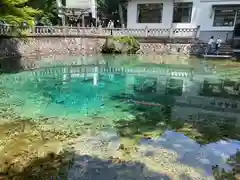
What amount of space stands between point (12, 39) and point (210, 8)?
1671 centimetres

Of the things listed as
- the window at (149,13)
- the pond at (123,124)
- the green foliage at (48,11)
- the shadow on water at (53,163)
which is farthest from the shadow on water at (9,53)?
the window at (149,13)

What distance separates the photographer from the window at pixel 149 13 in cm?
2292

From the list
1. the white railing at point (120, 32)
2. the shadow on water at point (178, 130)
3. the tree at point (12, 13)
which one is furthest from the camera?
the white railing at point (120, 32)

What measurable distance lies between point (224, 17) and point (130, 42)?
8.99 metres

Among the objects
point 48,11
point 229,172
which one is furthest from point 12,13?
point 48,11

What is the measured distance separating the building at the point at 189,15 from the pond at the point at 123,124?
10799 mm

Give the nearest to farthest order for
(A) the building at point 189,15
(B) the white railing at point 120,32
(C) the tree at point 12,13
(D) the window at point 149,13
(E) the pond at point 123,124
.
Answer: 1. (E) the pond at point 123,124
2. (C) the tree at point 12,13
3. (B) the white railing at point 120,32
4. (A) the building at point 189,15
5. (D) the window at point 149,13

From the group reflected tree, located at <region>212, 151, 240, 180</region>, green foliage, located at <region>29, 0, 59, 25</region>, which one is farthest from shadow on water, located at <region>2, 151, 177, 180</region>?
green foliage, located at <region>29, 0, 59, 25</region>

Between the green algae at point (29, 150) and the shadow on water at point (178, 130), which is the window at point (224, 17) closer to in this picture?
the shadow on water at point (178, 130)

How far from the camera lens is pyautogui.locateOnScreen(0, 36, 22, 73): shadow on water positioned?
47.0 feet

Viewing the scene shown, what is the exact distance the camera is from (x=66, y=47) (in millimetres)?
19828

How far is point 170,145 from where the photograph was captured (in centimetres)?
519

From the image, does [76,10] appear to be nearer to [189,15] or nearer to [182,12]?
[182,12]

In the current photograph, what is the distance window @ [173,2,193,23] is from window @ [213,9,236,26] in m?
2.34
